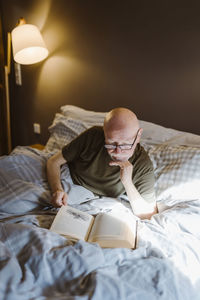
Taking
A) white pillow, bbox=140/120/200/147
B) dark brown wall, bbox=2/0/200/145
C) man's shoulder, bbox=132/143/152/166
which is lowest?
man's shoulder, bbox=132/143/152/166

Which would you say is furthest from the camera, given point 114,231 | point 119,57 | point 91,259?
point 119,57

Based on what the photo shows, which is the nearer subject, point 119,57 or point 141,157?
point 141,157

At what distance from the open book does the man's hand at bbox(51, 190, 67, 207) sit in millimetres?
80

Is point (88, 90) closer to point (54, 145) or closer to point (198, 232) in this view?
point (54, 145)

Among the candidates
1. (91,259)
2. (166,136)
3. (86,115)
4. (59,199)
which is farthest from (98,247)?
(86,115)

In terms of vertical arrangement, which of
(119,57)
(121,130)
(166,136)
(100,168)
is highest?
(119,57)

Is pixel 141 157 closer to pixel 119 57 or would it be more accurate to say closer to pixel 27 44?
pixel 119 57

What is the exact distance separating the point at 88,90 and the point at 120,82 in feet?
1.07

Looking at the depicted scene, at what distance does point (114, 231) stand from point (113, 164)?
1.12 feet

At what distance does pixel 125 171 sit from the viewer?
4.00 feet

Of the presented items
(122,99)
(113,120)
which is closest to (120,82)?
(122,99)

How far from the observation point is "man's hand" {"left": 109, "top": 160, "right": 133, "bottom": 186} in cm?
122

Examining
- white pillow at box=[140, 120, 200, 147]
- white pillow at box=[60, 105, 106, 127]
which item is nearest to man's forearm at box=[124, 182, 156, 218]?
white pillow at box=[140, 120, 200, 147]

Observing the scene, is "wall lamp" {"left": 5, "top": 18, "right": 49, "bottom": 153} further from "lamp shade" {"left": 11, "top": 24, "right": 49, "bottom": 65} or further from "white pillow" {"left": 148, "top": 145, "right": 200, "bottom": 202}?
"white pillow" {"left": 148, "top": 145, "right": 200, "bottom": 202}
